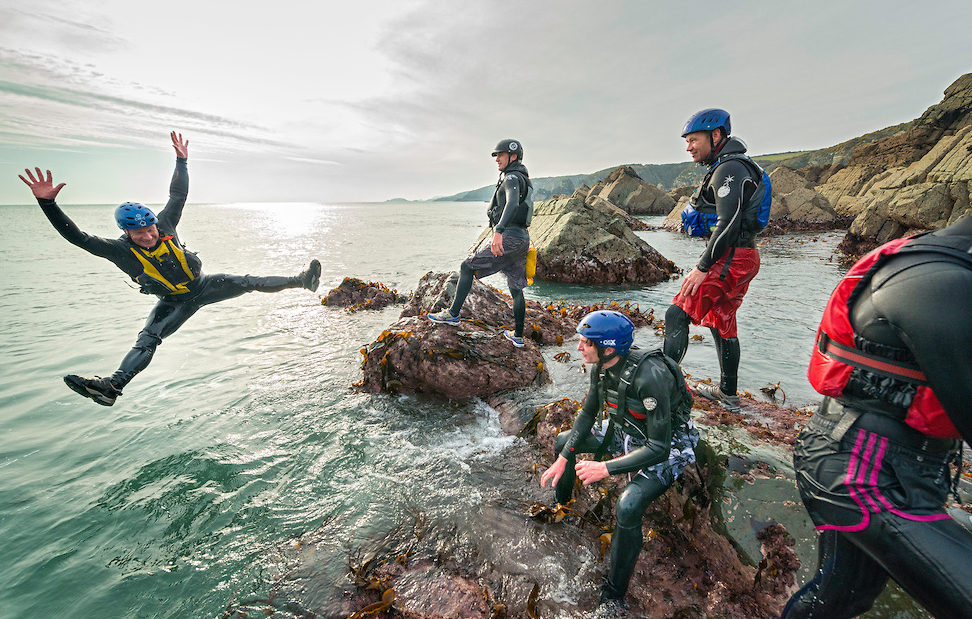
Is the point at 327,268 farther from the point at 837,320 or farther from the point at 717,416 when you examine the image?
the point at 837,320

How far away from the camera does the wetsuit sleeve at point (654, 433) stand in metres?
2.72

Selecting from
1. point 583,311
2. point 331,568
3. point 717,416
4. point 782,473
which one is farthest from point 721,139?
point 583,311

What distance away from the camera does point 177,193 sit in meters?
6.00

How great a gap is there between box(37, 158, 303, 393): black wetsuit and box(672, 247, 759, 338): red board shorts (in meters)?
6.00

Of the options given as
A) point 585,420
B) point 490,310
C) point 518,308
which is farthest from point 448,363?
point 585,420

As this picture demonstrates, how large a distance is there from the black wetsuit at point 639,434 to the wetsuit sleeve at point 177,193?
6479mm

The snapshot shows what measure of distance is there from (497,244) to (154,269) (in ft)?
16.3

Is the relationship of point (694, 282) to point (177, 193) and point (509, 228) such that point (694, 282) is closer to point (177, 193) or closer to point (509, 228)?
point (509, 228)

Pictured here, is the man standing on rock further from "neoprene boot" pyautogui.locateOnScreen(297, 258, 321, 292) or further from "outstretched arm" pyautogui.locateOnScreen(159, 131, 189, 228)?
"outstretched arm" pyautogui.locateOnScreen(159, 131, 189, 228)

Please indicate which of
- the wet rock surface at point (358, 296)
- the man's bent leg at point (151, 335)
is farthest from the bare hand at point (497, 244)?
the wet rock surface at point (358, 296)

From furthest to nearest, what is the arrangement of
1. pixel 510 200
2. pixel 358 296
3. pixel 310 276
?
pixel 358 296
pixel 310 276
pixel 510 200

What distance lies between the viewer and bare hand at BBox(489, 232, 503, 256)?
5863 mm

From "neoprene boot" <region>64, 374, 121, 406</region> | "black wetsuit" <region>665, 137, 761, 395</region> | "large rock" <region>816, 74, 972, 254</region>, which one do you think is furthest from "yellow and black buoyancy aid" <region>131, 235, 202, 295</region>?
"large rock" <region>816, 74, 972, 254</region>

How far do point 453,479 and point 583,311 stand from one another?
281 inches
